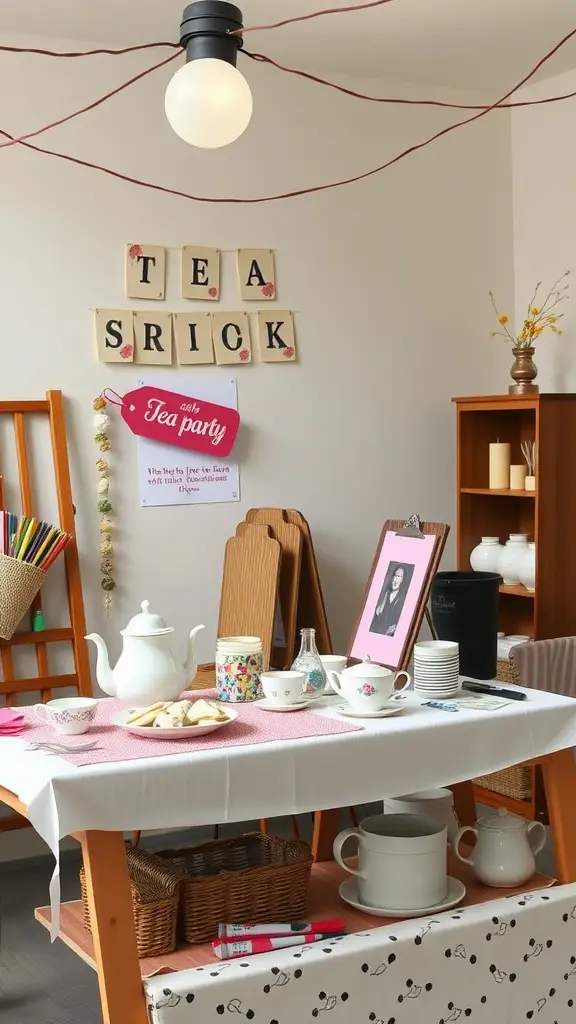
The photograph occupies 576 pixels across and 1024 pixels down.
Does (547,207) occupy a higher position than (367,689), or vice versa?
(547,207)

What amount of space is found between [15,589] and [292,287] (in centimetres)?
155

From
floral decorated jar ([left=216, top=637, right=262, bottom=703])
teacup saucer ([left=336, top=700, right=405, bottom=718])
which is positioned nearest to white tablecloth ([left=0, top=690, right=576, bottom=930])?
teacup saucer ([left=336, top=700, right=405, bottom=718])

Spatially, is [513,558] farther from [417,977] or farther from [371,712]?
[417,977]

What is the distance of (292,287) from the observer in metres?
4.17

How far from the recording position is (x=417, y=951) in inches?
89.0

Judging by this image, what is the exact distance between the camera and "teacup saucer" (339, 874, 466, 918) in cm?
246

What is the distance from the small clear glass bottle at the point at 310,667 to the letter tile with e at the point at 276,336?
1.70 meters

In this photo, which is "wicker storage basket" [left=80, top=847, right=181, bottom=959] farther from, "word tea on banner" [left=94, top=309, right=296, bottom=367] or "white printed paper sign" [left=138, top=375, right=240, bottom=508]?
"word tea on banner" [left=94, top=309, right=296, bottom=367]

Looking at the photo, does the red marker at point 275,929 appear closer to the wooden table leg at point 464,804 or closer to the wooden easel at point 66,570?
the wooden table leg at point 464,804

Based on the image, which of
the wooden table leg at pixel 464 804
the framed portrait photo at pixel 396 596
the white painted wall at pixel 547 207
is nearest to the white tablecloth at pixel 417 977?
the wooden table leg at pixel 464 804

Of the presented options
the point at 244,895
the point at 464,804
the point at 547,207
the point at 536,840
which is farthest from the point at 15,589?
the point at 547,207

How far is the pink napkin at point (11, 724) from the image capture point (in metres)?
2.38

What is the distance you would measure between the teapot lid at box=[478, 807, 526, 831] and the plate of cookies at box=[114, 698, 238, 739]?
686 mm

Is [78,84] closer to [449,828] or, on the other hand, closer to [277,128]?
[277,128]
